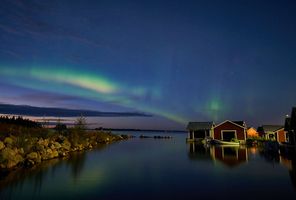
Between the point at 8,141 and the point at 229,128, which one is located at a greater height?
the point at 229,128

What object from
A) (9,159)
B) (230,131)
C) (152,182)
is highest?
(230,131)

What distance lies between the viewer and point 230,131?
53.3m

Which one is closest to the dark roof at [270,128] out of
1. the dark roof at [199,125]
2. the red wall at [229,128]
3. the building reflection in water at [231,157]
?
the red wall at [229,128]

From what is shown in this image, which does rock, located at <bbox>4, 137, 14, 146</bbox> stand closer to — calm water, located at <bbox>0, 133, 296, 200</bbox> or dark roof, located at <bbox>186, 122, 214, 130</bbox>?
calm water, located at <bbox>0, 133, 296, 200</bbox>

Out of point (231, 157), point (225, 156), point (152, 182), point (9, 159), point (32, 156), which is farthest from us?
point (225, 156)

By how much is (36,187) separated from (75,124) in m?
34.7

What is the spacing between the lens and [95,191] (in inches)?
564

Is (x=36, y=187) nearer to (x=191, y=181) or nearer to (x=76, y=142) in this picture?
(x=191, y=181)

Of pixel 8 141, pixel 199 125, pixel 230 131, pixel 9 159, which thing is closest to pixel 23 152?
pixel 8 141

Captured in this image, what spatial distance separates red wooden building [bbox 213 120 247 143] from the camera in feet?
172

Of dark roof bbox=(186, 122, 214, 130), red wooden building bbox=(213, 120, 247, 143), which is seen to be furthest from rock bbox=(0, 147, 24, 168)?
dark roof bbox=(186, 122, 214, 130)

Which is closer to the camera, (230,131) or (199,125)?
(230,131)

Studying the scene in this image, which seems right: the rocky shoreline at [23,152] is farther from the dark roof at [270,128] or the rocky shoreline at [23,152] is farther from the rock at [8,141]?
the dark roof at [270,128]

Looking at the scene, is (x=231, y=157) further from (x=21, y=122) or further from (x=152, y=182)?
(x=21, y=122)
